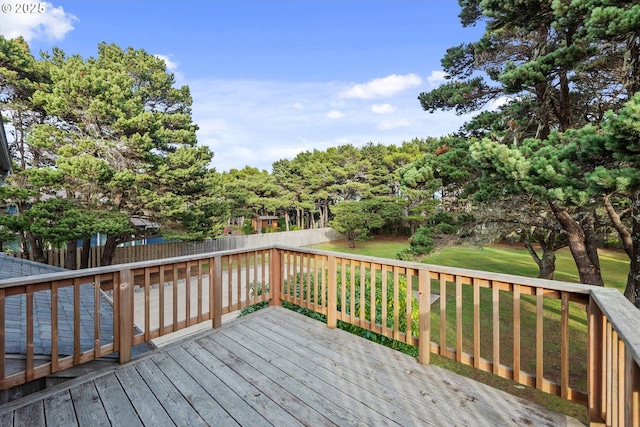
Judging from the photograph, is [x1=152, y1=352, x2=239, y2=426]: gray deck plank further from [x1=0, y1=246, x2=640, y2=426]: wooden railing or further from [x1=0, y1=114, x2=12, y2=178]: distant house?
[x1=0, y1=114, x2=12, y2=178]: distant house

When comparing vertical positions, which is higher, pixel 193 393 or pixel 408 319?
pixel 408 319

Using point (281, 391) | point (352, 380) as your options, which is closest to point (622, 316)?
point (352, 380)

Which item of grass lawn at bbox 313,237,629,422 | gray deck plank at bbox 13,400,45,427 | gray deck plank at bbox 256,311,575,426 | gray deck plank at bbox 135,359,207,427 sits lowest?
grass lawn at bbox 313,237,629,422

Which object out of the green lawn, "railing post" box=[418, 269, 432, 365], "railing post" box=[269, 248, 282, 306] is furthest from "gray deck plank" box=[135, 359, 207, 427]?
the green lawn

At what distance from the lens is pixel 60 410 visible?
→ 179 centimetres

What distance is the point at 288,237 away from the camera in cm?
1889

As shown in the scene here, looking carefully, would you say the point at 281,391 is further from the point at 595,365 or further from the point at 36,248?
the point at 36,248

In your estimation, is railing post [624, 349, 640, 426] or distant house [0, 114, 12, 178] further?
distant house [0, 114, 12, 178]

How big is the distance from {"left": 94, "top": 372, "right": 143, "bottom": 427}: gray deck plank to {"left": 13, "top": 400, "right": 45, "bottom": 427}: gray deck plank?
0.97ft

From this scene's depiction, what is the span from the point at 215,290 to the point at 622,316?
314 cm

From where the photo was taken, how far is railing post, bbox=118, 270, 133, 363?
2344mm

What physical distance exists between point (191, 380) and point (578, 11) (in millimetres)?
6354

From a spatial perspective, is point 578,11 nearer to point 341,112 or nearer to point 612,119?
point 612,119

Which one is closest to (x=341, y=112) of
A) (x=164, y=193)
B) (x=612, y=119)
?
(x=164, y=193)
